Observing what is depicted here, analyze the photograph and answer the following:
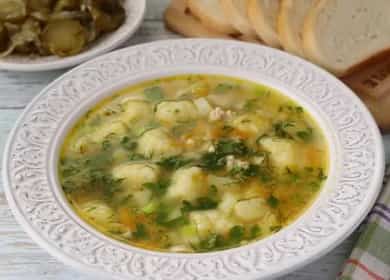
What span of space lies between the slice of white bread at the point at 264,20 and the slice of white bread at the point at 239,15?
1.1 inches

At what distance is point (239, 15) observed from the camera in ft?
9.50

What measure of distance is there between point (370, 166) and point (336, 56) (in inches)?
30.8

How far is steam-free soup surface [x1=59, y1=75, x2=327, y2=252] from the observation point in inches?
78.7

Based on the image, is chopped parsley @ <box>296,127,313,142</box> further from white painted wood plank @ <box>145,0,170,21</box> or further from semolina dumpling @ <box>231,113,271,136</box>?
white painted wood plank @ <box>145,0,170,21</box>

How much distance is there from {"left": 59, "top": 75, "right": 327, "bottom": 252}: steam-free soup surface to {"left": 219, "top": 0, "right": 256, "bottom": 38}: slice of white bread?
41 cm

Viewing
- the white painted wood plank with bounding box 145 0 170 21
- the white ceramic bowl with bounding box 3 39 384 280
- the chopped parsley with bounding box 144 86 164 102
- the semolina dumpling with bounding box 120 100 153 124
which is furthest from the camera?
the white painted wood plank with bounding box 145 0 170 21

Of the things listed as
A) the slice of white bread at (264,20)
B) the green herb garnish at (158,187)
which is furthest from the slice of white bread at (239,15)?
the green herb garnish at (158,187)

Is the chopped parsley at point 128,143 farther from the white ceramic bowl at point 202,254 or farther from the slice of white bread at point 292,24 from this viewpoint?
the slice of white bread at point 292,24

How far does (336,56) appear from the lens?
9.09 feet

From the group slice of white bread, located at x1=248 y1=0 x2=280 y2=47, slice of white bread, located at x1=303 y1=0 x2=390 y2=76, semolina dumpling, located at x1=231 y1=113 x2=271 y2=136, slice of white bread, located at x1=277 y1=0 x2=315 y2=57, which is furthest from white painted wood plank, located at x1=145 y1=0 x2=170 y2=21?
semolina dumpling, located at x1=231 y1=113 x2=271 y2=136

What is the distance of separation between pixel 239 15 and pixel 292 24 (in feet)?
0.74

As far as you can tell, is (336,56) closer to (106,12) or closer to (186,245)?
(106,12)

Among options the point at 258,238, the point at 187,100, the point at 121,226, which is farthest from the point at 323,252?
the point at 187,100

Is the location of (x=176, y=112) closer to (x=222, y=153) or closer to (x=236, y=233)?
(x=222, y=153)
